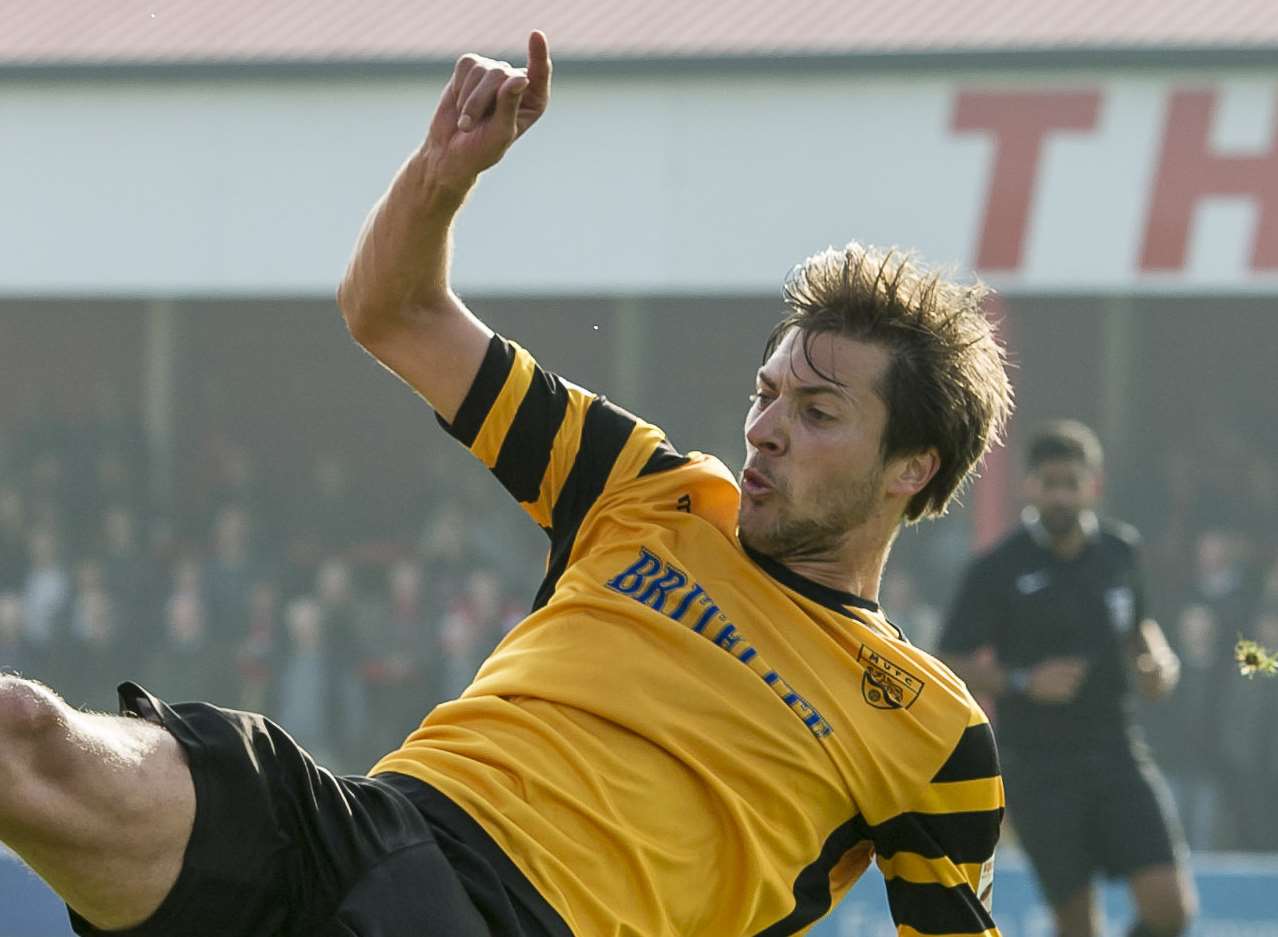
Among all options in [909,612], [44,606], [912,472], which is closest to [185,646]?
[44,606]

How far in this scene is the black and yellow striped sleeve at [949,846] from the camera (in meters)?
3.54

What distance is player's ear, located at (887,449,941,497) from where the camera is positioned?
390 cm

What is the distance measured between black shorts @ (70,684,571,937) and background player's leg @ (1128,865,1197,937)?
4.27 meters

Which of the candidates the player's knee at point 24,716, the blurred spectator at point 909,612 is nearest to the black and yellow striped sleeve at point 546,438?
the player's knee at point 24,716

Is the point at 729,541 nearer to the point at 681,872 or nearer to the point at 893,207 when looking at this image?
the point at 681,872

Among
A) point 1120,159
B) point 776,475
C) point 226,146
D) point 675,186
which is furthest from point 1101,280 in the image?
point 776,475

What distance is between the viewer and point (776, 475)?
12.3 feet

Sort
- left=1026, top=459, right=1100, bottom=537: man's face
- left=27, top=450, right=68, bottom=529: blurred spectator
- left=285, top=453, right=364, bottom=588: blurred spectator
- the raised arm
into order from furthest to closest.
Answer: left=27, top=450, right=68, bottom=529: blurred spectator, left=285, top=453, right=364, bottom=588: blurred spectator, left=1026, top=459, right=1100, bottom=537: man's face, the raised arm

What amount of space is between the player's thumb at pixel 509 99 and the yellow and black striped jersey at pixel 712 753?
0.73m

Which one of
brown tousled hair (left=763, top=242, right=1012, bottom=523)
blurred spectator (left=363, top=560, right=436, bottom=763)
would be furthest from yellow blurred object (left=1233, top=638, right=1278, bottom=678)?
blurred spectator (left=363, top=560, right=436, bottom=763)

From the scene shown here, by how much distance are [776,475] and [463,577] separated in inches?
388

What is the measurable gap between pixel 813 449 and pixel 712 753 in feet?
1.95

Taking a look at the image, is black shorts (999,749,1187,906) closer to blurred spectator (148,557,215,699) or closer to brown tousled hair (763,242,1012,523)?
brown tousled hair (763,242,1012,523)

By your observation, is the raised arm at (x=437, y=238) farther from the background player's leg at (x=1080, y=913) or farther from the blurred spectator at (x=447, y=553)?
the blurred spectator at (x=447, y=553)
